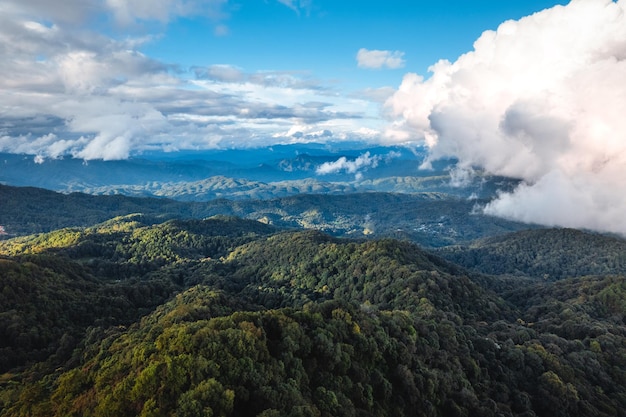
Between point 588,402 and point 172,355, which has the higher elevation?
point 172,355

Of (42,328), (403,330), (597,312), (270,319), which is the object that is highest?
(270,319)

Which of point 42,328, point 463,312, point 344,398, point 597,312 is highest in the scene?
point 344,398

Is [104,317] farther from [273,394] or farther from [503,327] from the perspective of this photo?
[503,327]

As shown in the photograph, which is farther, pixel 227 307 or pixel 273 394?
pixel 227 307

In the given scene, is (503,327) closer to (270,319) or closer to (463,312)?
(463,312)

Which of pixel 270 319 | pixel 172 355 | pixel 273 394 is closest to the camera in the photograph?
pixel 273 394

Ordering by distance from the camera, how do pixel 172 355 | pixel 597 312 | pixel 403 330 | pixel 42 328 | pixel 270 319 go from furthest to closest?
pixel 597 312
pixel 42 328
pixel 403 330
pixel 270 319
pixel 172 355

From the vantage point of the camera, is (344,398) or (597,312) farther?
(597,312)

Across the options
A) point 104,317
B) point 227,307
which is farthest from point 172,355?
point 104,317

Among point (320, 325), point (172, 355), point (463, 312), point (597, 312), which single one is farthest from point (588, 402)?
point (597, 312)
